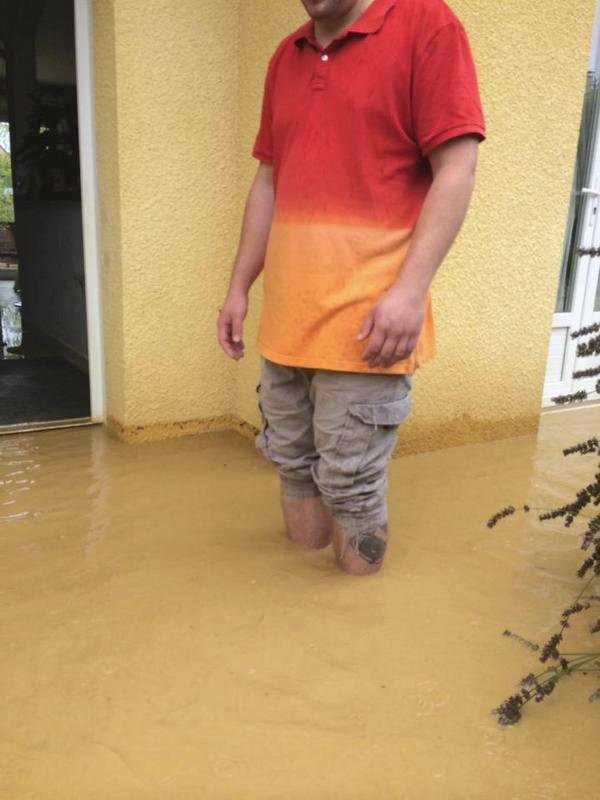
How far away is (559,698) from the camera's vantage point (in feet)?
5.38

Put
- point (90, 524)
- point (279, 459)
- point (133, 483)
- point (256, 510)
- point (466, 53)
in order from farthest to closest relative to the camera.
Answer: point (133, 483) < point (256, 510) < point (90, 524) < point (279, 459) < point (466, 53)

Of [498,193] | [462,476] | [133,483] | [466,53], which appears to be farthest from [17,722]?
[498,193]

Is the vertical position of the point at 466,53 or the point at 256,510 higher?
the point at 466,53

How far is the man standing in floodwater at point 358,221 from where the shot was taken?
1679 mm

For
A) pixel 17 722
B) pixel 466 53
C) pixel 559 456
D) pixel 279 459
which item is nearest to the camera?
pixel 17 722

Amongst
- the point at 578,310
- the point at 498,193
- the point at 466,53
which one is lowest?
the point at 578,310

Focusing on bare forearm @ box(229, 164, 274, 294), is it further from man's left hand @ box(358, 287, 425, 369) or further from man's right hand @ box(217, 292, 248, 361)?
man's left hand @ box(358, 287, 425, 369)

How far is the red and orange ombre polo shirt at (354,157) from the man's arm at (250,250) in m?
0.18

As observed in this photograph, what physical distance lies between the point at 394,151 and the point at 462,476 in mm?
1619

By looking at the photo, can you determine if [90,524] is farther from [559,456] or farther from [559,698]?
[559,456]

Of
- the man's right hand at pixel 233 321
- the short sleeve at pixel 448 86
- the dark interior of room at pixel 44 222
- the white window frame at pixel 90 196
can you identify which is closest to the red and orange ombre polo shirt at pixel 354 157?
the short sleeve at pixel 448 86

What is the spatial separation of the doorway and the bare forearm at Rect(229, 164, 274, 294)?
1.43m

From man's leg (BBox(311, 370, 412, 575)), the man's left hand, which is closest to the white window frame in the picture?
man's leg (BBox(311, 370, 412, 575))

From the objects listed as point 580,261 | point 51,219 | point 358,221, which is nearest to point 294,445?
point 358,221
